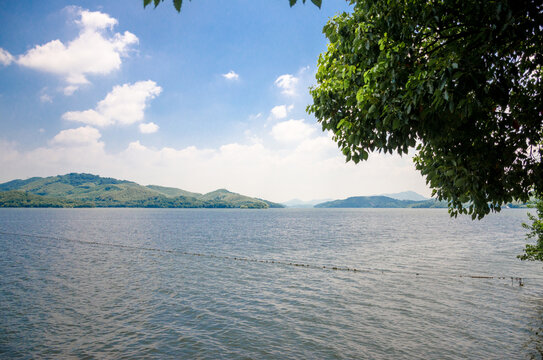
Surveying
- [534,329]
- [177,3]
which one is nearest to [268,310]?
[534,329]

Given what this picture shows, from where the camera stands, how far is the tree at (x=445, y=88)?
7625 mm

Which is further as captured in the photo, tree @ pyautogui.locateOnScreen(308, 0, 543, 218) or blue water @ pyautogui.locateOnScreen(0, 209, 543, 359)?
blue water @ pyautogui.locateOnScreen(0, 209, 543, 359)

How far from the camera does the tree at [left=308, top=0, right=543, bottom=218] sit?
7625 mm

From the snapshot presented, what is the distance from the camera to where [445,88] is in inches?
278

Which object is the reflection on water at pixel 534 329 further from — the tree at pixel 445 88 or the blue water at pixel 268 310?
the tree at pixel 445 88

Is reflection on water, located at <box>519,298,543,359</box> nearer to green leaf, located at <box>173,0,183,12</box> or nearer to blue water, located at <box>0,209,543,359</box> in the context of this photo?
blue water, located at <box>0,209,543,359</box>

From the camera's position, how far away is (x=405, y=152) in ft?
31.4

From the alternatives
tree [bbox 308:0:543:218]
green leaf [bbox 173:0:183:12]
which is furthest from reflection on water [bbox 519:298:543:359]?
green leaf [bbox 173:0:183:12]

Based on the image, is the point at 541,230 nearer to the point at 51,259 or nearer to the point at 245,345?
the point at 245,345

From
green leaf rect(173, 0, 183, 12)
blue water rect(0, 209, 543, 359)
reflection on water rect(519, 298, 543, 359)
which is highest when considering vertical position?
green leaf rect(173, 0, 183, 12)

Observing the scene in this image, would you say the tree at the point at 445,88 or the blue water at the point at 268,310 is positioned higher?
the tree at the point at 445,88

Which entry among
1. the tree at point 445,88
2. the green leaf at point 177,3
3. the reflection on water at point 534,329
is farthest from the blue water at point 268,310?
the green leaf at point 177,3

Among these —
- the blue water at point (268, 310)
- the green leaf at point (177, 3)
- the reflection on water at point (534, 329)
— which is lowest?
the blue water at point (268, 310)

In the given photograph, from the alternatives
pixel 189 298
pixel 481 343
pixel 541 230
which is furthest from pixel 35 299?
pixel 541 230
